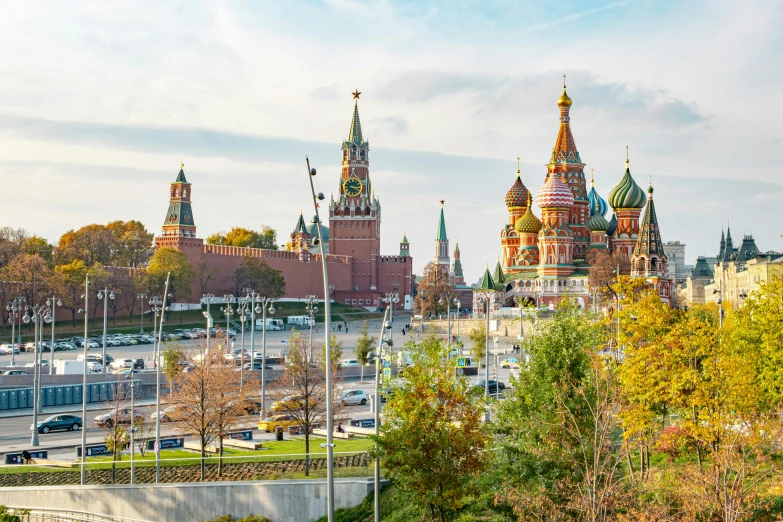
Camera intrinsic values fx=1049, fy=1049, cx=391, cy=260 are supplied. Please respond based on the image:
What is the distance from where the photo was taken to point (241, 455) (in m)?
29.0

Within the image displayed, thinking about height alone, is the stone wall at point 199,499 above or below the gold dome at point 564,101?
below

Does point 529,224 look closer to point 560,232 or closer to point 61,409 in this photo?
point 560,232

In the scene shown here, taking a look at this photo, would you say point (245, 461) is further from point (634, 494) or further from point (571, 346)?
point (634, 494)

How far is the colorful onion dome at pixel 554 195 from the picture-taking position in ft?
299

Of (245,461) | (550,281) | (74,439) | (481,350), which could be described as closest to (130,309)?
(550,281)

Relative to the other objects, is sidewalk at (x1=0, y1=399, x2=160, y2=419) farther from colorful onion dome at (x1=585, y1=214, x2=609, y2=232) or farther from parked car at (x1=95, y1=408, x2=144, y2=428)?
colorful onion dome at (x1=585, y1=214, x2=609, y2=232)

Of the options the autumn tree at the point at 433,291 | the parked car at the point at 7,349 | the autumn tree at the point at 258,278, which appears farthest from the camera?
the autumn tree at the point at 258,278

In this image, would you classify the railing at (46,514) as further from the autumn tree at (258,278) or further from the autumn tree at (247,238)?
the autumn tree at (247,238)

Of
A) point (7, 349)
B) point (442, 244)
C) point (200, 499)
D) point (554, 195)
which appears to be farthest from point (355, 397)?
point (442, 244)

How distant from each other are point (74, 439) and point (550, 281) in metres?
60.6

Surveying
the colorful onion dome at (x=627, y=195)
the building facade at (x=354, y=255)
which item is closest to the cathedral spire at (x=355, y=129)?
the building facade at (x=354, y=255)

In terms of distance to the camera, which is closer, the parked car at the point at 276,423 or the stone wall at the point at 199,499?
the stone wall at the point at 199,499

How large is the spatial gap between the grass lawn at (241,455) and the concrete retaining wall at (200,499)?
1.09 m

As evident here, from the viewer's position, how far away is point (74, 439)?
35.2m
